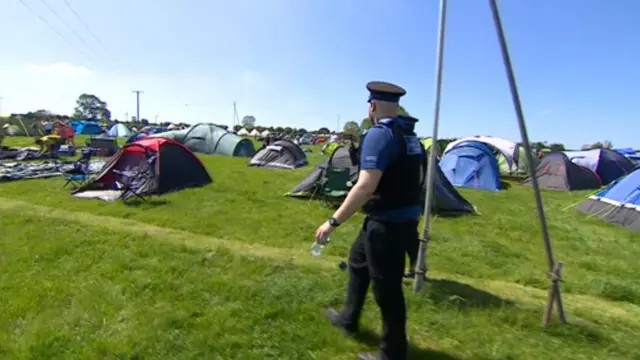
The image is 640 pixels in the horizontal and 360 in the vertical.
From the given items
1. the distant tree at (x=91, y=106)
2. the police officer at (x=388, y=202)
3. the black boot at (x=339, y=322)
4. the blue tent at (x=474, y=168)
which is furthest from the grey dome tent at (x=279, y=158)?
the distant tree at (x=91, y=106)

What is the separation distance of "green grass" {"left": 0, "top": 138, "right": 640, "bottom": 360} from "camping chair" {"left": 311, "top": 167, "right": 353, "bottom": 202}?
1.57 m

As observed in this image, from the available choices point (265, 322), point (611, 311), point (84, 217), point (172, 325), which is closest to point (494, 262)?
point (611, 311)

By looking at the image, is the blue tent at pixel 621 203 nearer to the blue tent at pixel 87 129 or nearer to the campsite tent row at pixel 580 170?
the campsite tent row at pixel 580 170

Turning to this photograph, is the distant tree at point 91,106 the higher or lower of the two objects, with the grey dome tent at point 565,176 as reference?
higher

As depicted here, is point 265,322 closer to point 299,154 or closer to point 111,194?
point 111,194

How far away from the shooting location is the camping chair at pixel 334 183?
10312 mm

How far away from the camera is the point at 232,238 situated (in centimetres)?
704

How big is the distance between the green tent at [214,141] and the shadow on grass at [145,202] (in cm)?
1596

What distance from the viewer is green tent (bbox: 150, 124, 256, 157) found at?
25.9m

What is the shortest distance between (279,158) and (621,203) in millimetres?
14157

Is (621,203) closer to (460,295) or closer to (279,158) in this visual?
(460,295)

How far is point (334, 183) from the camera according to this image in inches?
413

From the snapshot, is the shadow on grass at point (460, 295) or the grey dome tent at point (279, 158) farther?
the grey dome tent at point (279, 158)

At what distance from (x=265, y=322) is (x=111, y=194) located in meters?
7.99
